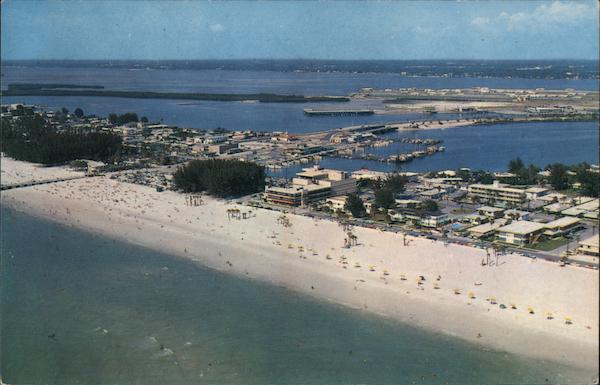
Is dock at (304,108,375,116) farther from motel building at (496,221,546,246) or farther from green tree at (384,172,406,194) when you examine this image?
motel building at (496,221,546,246)

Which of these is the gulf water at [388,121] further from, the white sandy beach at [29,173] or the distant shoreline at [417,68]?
the distant shoreline at [417,68]

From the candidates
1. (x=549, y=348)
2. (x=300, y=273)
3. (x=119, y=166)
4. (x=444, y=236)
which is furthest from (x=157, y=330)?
(x=119, y=166)

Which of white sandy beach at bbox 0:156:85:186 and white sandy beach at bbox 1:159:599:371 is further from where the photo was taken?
white sandy beach at bbox 0:156:85:186

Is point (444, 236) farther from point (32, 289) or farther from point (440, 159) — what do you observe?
point (440, 159)

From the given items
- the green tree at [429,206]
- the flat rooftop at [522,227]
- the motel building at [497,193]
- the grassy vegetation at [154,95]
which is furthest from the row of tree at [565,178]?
the grassy vegetation at [154,95]

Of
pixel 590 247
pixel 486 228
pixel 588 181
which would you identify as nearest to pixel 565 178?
pixel 588 181

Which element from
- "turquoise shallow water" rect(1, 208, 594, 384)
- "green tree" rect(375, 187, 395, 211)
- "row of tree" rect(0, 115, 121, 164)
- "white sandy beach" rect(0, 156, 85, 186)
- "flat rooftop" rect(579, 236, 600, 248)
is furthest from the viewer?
"row of tree" rect(0, 115, 121, 164)

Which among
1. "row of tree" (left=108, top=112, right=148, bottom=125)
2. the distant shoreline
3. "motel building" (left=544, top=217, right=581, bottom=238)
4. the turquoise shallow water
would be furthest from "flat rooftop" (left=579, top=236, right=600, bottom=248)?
the distant shoreline

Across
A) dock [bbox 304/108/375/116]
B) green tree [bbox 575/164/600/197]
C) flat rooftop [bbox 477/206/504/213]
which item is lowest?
flat rooftop [bbox 477/206/504/213]
